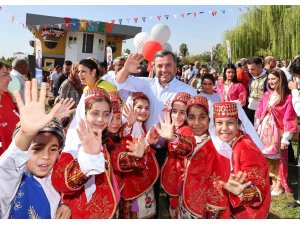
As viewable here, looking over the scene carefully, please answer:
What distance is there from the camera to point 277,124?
14.6 feet

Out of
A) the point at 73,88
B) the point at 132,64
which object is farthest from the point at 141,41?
the point at 132,64

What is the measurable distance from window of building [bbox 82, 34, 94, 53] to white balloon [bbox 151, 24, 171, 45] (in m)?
23.1

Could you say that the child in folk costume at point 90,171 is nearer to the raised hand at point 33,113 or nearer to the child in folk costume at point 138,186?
the raised hand at point 33,113

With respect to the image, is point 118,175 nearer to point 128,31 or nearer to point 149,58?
point 149,58

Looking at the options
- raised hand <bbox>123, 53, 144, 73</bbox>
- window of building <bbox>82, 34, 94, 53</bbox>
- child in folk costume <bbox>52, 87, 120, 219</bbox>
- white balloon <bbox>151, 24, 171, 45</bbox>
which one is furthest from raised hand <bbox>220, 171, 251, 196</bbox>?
window of building <bbox>82, 34, 94, 53</bbox>

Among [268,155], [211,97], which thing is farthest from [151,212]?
[211,97]

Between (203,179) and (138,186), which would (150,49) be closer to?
(138,186)

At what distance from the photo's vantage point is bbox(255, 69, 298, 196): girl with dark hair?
4277 mm

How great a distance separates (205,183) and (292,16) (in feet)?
55.6

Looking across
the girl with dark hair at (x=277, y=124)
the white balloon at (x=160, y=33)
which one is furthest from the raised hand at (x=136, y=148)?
the white balloon at (x=160, y=33)

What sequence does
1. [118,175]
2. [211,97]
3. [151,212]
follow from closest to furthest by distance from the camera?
[118,175] → [151,212] → [211,97]

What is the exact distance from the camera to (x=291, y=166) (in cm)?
580

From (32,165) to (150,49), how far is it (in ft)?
12.2

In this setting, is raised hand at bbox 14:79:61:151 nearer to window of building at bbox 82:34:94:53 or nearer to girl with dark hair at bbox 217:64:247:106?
Result: girl with dark hair at bbox 217:64:247:106
